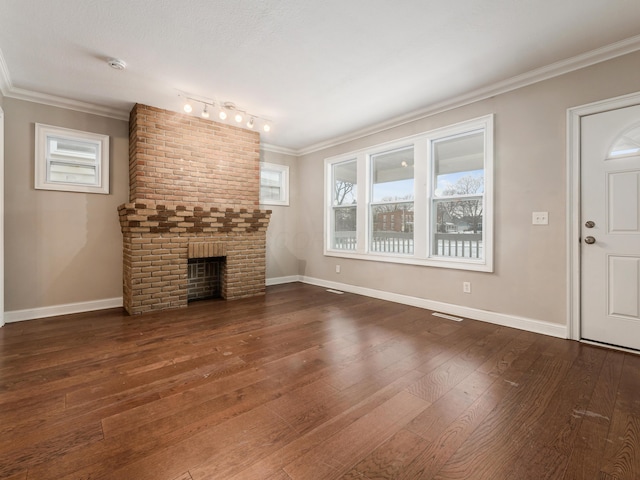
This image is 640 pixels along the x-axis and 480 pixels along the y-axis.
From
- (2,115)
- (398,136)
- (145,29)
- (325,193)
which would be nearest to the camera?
(145,29)

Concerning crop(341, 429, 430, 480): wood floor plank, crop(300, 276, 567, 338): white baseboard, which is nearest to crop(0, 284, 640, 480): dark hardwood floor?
crop(341, 429, 430, 480): wood floor plank

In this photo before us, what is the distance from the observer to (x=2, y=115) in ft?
10.7

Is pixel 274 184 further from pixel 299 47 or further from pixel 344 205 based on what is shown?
pixel 299 47

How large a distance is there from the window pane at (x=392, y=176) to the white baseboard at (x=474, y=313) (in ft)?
4.73

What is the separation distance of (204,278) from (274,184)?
2.21m

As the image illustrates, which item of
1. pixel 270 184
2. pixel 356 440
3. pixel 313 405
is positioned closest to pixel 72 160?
pixel 270 184

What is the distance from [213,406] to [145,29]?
2.87 metres

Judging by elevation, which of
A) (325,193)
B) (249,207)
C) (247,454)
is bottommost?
(247,454)

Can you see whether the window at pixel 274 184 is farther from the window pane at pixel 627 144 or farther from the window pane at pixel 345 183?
the window pane at pixel 627 144

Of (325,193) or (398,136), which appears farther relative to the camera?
(325,193)

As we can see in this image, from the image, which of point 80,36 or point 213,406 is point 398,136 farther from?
point 213,406

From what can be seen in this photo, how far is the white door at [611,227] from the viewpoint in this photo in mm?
2566

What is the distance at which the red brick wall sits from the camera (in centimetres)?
389

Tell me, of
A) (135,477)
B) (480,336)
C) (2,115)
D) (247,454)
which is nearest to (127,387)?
(135,477)
